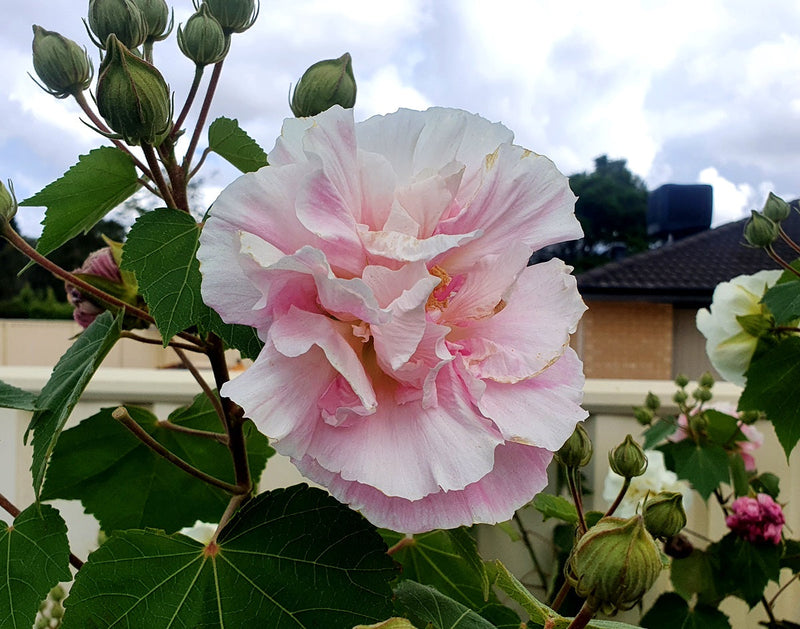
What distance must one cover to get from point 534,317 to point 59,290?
18.3m

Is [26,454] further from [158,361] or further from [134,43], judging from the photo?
[158,361]

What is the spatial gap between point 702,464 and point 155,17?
1.23 metres

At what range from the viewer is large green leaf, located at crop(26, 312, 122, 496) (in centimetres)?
43

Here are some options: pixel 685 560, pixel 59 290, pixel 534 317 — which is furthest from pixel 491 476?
pixel 59 290

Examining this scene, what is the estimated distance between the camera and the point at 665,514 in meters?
0.41

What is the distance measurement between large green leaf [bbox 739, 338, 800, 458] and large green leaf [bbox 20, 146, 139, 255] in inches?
33.4

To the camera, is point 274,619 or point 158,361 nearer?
point 274,619

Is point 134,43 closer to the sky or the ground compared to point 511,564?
closer to the sky

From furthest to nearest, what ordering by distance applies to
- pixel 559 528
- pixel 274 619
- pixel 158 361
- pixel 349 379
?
pixel 158 361, pixel 559 528, pixel 274 619, pixel 349 379

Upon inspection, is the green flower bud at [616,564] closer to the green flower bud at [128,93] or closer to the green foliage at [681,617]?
the green flower bud at [128,93]

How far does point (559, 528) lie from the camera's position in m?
1.48

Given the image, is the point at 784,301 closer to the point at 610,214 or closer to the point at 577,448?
the point at 577,448

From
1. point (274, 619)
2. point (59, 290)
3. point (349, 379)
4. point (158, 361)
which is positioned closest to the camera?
point (349, 379)

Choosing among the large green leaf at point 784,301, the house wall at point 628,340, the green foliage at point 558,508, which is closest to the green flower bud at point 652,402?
the large green leaf at point 784,301
